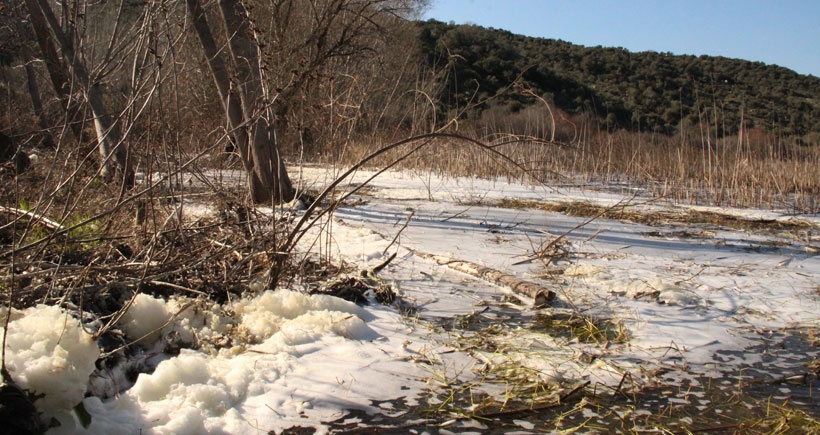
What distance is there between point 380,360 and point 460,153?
344 inches

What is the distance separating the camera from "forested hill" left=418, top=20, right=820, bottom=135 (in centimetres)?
3148

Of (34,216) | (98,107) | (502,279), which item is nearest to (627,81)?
(98,107)

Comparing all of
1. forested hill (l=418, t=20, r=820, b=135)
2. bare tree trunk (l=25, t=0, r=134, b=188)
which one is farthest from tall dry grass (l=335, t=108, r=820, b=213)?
forested hill (l=418, t=20, r=820, b=135)

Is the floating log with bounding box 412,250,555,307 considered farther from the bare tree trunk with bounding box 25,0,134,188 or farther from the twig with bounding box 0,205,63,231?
the bare tree trunk with bounding box 25,0,134,188

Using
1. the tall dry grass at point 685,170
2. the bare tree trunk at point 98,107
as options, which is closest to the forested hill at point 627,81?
the tall dry grass at point 685,170

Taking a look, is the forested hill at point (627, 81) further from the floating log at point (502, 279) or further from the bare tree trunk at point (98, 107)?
the floating log at point (502, 279)

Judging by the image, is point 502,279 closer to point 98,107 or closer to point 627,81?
point 98,107

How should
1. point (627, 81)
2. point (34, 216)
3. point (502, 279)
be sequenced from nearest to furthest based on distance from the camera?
point (34, 216) → point (502, 279) → point (627, 81)

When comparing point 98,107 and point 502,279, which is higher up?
point 98,107

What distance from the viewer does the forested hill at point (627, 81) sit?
103ft

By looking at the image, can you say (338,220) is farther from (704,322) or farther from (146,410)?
(146,410)

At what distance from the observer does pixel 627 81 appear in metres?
40.4

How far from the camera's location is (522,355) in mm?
2789

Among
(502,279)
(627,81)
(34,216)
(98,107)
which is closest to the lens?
(34,216)
